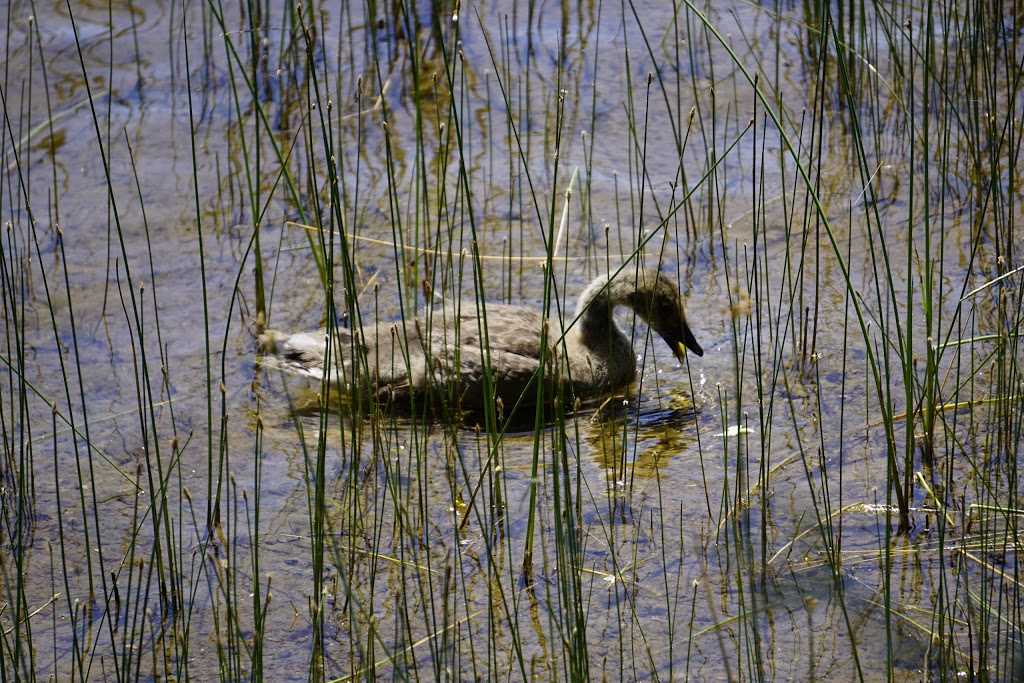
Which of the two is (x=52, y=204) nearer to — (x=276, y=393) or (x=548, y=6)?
(x=276, y=393)

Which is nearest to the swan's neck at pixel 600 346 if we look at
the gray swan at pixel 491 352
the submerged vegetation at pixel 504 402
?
the gray swan at pixel 491 352

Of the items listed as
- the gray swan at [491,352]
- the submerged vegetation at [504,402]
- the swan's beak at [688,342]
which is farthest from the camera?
the swan's beak at [688,342]

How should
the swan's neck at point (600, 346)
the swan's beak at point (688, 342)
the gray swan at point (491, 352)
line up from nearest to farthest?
the gray swan at point (491, 352) → the swan's beak at point (688, 342) → the swan's neck at point (600, 346)

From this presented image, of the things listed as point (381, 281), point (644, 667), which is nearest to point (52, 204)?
point (381, 281)

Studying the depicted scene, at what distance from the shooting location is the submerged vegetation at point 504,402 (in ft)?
10.7

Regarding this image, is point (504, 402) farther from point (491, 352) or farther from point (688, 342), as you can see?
point (688, 342)

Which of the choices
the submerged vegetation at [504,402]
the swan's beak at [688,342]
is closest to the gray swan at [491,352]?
the swan's beak at [688,342]

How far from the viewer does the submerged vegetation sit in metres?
3.26

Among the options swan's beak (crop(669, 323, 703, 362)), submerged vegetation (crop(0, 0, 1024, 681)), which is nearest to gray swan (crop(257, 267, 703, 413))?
swan's beak (crop(669, 323, 703, 362))

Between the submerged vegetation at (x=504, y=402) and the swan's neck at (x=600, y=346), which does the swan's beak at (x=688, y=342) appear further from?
the swan's neck at (x=600, y=346)

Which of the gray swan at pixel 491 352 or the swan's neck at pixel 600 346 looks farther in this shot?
the swan's neck at pixel 600 346

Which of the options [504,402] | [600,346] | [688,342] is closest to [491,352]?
[504,402]

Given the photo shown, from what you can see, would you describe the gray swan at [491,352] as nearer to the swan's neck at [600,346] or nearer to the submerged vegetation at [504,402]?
the swan's neck at [600,346]

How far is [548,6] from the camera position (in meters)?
8.11
